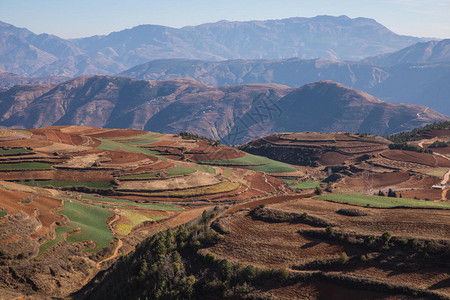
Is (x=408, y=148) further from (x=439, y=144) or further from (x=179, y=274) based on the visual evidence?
(x=179, y=274)

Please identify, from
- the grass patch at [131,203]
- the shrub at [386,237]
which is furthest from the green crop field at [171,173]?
the shrub at [386,237]

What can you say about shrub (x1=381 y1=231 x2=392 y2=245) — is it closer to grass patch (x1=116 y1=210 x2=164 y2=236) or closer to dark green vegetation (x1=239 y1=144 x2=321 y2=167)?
grass patch (x1=116 y1=210 x2=164 y2=236)

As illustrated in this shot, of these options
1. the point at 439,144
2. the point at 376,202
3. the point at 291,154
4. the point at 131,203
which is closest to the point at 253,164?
the point at 291,154

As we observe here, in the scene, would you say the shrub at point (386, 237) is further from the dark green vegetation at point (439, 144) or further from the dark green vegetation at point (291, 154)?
the dark green vegetation at point (439, 144)

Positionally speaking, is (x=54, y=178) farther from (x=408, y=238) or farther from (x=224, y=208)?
(x=408, y=238)

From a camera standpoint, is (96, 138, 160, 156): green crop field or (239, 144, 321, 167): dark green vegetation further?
(239, 144, 321, 167): dark green vegetation

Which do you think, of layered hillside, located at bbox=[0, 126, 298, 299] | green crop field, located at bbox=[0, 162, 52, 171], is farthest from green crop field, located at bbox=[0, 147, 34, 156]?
green crop field, located at bbox=[0, 162, 52, 171]

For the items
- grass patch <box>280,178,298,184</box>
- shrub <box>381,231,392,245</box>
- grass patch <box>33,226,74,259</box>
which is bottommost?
grass patch <box>280,178,298,184</box>
